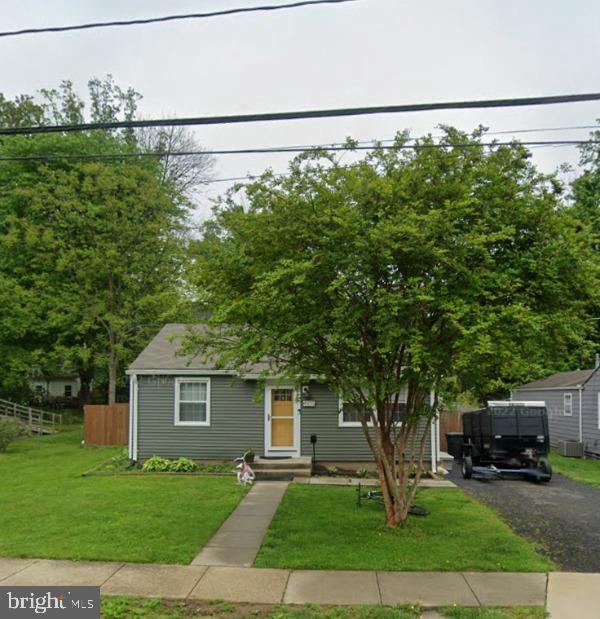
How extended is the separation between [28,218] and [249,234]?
23.1 metres

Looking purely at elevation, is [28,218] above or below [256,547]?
above

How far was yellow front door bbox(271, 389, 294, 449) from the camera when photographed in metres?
15.0

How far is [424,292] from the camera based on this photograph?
7.04 meters

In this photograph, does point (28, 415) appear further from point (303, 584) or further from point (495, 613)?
point (495, 613)

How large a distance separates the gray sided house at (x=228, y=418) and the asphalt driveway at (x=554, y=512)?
7.94 feet

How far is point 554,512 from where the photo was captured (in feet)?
34.0

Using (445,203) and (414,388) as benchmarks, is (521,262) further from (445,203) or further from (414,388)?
(414,388)

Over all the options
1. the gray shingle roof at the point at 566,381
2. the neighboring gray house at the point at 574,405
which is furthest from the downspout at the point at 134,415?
the gray shingle roof at the point at 566,381

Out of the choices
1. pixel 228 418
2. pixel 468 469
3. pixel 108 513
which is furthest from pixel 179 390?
pixel 468 469

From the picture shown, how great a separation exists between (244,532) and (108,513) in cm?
246

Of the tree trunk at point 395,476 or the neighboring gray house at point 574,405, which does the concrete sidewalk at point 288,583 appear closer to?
the tree trunk at point 395,476

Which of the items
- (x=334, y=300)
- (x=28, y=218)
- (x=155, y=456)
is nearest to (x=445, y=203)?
(x=334, y=300)

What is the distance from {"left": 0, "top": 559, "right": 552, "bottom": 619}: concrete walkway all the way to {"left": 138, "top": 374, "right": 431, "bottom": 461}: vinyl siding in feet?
26.9

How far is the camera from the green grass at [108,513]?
7.36 meters
